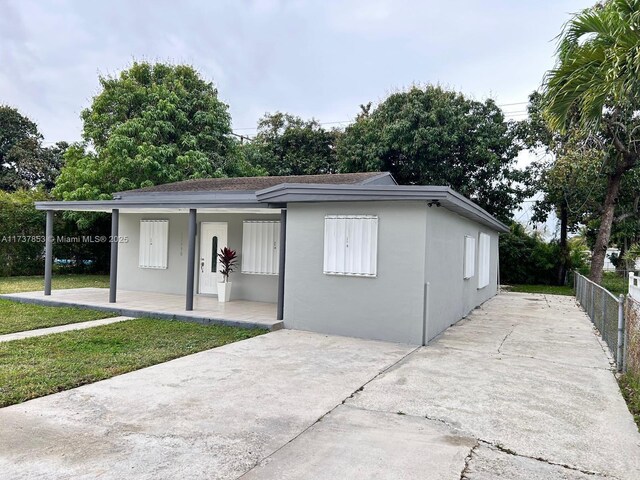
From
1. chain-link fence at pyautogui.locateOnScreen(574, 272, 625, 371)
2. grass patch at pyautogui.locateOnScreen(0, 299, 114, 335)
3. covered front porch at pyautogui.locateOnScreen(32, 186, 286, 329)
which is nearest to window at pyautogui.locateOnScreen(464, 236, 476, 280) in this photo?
chain-link fence at pyautogui.locateOnScreen(574, 272, 625, 371)

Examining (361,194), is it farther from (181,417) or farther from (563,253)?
(563,253)

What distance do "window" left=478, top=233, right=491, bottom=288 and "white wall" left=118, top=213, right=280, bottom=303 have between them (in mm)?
5924

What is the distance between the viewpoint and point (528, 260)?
72.1 ft

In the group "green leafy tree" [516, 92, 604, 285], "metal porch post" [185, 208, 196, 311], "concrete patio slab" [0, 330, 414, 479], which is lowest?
"concrete patio slab" [0, 330, 414, 479]

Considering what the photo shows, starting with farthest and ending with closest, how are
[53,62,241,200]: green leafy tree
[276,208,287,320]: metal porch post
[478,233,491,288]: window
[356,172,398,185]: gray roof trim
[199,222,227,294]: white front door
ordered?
[53,62,241,200]: green leafy tree → [478,233,491,288]: window → [199,222,227,294]: white front door → [356,172,398,185]: gray roof trim → [276,208,287,320]: metal porch post

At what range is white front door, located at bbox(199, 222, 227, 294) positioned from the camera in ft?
38.4

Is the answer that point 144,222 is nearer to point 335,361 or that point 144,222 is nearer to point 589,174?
point 335,361

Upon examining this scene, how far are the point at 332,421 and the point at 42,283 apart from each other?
13.3 m

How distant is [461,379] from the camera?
5.48 m

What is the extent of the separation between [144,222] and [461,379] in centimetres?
1022

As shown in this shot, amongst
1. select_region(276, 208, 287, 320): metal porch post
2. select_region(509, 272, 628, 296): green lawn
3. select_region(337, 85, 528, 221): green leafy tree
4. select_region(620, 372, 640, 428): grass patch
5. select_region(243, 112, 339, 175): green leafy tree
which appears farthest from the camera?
select_region(243, 112, 339, 175): green leafy tree

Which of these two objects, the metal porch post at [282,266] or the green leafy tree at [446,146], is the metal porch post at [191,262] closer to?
the metal porch post at [282,266]

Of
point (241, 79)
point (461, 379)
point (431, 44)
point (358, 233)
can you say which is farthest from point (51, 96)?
point (461, 379)

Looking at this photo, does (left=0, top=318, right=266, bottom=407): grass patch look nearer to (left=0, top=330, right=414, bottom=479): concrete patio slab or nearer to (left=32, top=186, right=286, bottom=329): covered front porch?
(left=0, top=330, right=414, bottom=479): concrete patio slab
